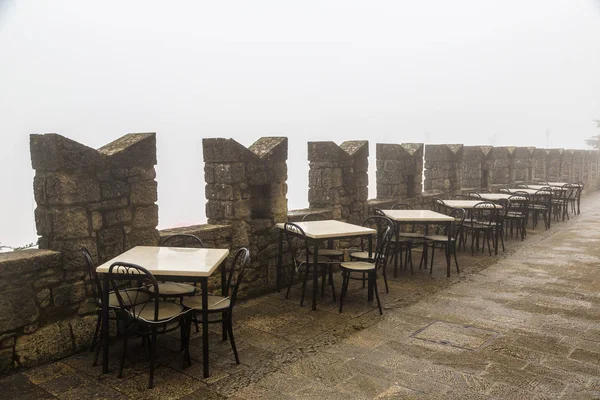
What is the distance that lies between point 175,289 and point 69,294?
0.82 metres

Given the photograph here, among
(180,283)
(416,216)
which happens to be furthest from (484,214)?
(180,283)

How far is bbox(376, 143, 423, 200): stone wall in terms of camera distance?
27.5 feet

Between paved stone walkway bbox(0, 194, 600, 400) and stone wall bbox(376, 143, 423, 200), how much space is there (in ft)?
8.80

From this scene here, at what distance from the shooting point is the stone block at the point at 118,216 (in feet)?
14.2

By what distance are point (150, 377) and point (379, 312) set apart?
7.80 ft

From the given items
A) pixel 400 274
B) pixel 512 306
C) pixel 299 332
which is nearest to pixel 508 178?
pixel 400 274

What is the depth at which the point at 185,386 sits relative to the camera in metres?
3.43

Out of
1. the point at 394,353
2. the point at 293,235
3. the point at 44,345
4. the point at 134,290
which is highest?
the point at 293,235

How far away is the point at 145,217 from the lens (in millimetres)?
4594

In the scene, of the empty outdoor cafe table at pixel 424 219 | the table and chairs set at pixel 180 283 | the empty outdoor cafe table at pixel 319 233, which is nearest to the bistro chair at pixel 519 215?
the empty outdoor cafe table at pixel 424 219

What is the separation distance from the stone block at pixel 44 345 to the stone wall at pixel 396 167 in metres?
5.56

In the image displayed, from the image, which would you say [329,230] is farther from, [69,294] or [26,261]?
[26,261]

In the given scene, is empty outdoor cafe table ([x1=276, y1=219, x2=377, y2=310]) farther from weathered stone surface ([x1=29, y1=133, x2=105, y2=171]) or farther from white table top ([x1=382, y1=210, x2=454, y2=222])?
weathered stone surface ([x1=29, y1=133, x2=105, y2=171])

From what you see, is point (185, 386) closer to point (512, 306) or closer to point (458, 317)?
point (458, 317)
